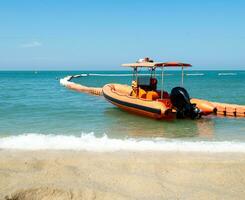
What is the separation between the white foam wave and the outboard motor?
4042mm

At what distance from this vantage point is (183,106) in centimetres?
1291

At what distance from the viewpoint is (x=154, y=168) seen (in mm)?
5629

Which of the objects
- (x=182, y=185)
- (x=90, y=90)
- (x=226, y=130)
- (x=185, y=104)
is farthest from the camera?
(x=90, y=90)

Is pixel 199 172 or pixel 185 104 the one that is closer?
pixel 199 172

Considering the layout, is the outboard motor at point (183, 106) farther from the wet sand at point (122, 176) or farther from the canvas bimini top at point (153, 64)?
the wet sand at point (122, 176)

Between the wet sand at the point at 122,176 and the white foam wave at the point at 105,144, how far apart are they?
755 mm

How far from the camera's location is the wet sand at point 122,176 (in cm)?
447

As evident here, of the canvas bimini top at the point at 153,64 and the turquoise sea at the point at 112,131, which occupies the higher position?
the canvas bimini top at the point at 153,64

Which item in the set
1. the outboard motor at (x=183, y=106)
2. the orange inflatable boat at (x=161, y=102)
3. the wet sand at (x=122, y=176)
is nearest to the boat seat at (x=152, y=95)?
the orange inflatable boat at (x=161, y=102)

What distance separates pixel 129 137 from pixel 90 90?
65.5 feet

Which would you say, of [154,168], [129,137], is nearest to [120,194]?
[154,168]

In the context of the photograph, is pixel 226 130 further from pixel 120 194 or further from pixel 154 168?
pixel 120 194

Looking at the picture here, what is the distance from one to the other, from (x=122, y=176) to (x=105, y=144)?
113 inches

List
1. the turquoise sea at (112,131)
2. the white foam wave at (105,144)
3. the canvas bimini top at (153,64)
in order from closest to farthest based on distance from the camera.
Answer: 1. the white foam wave at (105,144)
2. the turquoise sea at (112,131)
3. the canvas bimini top at (153,64)
